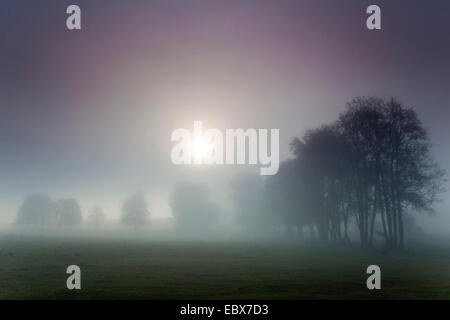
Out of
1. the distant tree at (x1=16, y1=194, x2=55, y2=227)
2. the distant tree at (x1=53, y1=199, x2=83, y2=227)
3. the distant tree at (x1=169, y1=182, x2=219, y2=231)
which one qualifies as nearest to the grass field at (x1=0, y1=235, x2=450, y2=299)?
the distant tree at (x1=53, y1=199, x2=83, y2=227)

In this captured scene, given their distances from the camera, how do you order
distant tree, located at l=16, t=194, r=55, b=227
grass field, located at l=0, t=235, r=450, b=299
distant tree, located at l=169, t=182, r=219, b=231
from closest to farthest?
1. grass field, located at l=0, t=235, r=450, b=299
2. distant tree, located at l=169, t=182, r=219, b=231
3. distant tree, located at l=16, t=194, r=55, b=227

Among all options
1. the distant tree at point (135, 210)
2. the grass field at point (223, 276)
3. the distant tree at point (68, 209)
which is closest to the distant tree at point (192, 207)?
the distant tree at point (135, 210)

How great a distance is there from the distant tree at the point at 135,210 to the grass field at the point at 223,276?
4.44 m

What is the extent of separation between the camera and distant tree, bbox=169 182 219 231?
30828 millimetres

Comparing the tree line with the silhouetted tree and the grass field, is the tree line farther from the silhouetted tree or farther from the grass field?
the grass field

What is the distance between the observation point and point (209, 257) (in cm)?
3117

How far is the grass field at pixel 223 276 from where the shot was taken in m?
19.8

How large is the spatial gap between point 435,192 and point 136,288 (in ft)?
88.9

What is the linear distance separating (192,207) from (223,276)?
12969mm

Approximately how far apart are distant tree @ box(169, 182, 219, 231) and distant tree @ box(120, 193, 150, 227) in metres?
2.64

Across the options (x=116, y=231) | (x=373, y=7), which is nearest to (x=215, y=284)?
(x=373, y=7)

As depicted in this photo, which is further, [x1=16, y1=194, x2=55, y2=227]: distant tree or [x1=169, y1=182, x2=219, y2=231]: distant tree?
[x1=16, y1=194, x2=55, y2=227]: distant tree

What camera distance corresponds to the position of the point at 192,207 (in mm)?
35938
